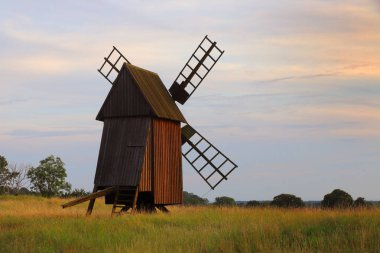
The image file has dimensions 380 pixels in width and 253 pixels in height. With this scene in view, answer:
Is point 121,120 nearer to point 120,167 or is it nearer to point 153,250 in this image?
point 120,167

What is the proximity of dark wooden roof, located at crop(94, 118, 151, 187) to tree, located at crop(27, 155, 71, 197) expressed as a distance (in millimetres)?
24545

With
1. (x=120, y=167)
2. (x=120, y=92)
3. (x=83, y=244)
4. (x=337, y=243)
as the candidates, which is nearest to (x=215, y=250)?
(x=337, y=243)

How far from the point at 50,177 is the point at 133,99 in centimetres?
2608

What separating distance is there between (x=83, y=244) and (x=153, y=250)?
2597mm

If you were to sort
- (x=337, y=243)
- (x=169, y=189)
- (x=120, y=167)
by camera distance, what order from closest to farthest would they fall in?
(x=337, y=243)
(x=120, y=167)
(x=169, y=189)

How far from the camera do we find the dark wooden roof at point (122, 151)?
22.8 meters

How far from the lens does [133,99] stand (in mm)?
23703

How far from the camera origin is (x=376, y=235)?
13.2 metres

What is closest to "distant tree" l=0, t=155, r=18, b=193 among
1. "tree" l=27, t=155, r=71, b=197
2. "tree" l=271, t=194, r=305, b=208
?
"tree" l=27, t=155, r=71, b=197

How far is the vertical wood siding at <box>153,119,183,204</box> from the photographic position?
2358 centimetres

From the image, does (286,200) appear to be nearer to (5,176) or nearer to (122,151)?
(122,151)

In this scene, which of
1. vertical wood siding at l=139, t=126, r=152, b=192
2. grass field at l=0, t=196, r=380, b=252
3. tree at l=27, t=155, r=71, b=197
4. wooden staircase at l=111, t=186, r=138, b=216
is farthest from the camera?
tree at l=27, t=155, r=71, b=197

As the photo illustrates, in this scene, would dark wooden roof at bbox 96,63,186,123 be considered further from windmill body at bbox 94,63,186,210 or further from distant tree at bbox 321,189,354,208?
distant tree at bbox 321,189,354,208

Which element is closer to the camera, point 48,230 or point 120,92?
point 48,230
